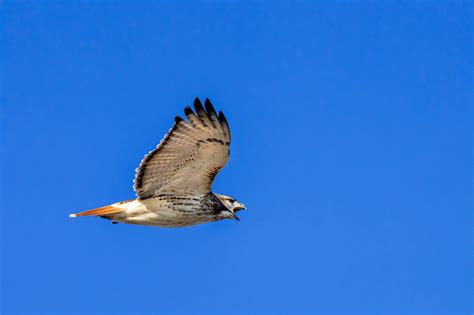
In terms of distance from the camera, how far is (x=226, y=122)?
50.0 feet

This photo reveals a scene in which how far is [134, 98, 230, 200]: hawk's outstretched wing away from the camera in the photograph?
50.2ft

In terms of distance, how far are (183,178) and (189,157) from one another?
0.33 m

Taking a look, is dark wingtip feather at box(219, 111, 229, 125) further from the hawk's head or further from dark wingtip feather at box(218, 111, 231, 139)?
the hawk's head

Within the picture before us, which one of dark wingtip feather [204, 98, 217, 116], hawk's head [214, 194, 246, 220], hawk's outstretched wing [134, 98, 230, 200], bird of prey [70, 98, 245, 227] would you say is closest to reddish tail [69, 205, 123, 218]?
bird of prey [70, 98, 245, 227]

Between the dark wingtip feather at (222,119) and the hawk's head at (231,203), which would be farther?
the hawk's head at (231,203)

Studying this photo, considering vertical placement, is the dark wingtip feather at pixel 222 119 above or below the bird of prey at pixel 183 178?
above

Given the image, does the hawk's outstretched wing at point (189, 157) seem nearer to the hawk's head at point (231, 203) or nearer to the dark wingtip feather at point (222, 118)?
the dark wingtip feather at point (222, 118)

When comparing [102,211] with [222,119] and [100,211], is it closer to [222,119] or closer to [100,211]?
[100,211]

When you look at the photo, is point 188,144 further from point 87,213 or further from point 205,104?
point 87,213

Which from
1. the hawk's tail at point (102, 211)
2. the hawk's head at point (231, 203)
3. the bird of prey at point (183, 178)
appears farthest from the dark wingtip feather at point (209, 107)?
the hawk's tail at point (102, 211)

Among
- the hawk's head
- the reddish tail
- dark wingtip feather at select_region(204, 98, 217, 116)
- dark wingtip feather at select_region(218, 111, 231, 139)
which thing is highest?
dark wingtip feather at select_region(204, 98, 217, 116)

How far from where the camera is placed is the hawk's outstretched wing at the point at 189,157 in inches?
602

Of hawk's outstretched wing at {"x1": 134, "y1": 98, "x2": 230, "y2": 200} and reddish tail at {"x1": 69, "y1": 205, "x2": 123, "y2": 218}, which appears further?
reddish tail at {"x1": 69, "y1": 205, "x2": 123, "y2": 218}

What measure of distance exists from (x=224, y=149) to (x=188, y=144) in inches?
17.6
